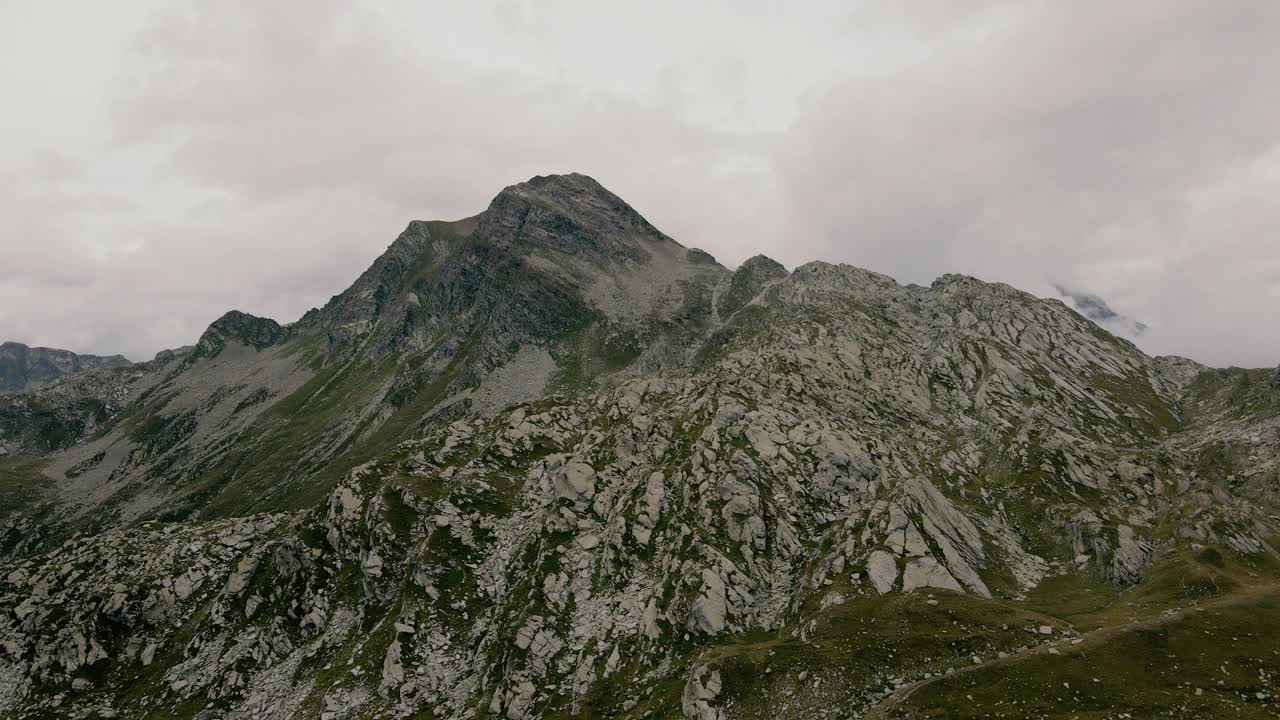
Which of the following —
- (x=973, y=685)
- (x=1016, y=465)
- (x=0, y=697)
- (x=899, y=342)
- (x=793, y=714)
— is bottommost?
(x=0, y=697)

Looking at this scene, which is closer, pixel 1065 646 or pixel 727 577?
pixel 1065 646

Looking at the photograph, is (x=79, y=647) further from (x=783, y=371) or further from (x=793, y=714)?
(x=783, y=371)

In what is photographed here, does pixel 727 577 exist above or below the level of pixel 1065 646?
below

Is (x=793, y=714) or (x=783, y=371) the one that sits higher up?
(x=783, y=371)

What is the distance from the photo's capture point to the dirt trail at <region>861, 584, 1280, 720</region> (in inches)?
1607

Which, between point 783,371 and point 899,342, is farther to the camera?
point 899,342

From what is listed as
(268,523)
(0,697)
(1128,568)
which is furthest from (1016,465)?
(0,697)

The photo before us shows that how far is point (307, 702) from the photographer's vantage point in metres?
62.5

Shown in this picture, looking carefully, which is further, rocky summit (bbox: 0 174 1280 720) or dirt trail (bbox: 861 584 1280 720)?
rocky summit (bbox: 0 174 1280 720)

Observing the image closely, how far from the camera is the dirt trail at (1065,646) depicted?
40.8 m

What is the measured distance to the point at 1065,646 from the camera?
139 ft

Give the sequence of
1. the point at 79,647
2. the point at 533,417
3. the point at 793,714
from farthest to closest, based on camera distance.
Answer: the point at 533,417, the point at 79,647, the point at 793,714

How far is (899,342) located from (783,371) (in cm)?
4458

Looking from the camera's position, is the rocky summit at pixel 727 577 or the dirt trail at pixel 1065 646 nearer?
the dirt trail at pixel 1065 646
